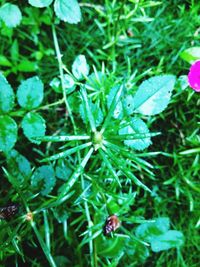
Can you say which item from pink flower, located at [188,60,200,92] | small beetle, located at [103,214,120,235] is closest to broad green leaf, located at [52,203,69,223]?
small beetle, located at [103,214,120,235]

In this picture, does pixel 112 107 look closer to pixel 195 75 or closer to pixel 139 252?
pixel 195 75

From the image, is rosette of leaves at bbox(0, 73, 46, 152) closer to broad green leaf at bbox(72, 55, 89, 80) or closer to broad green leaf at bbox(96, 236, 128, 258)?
broad green leaf at bbox(72, 55, 89, 80)

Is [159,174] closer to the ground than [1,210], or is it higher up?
closer to the ground

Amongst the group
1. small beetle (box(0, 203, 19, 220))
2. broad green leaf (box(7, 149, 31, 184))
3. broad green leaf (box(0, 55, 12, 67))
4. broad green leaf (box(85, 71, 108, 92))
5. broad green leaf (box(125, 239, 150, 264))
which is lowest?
broad green leaf (box(125, 239, 150, 264))

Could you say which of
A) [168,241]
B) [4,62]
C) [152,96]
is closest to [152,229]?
[168,241]

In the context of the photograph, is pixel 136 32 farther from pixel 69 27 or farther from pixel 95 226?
pixel 95 226

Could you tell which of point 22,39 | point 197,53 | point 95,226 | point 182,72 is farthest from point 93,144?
point 22,39
